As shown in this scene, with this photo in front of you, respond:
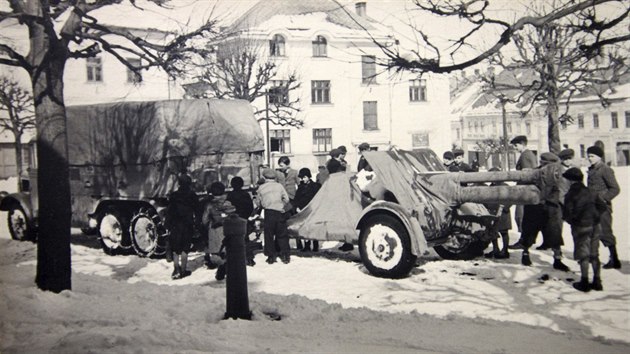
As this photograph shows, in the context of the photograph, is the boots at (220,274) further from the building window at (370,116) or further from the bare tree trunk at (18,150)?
the building window at (370,116)

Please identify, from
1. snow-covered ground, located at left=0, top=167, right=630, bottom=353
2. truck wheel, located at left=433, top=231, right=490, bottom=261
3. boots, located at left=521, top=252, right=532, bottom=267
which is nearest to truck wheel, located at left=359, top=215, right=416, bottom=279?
snow-covered ground, located at left=0, top=167, right=630, bottom=353

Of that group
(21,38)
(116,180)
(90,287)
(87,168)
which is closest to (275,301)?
(90,287)

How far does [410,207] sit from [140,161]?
4632mm

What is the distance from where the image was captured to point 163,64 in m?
6.62

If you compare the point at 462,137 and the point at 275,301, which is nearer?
the point at 275,301

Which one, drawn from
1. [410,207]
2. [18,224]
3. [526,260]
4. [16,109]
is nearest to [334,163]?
[410,207]

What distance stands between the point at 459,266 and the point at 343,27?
3703mm

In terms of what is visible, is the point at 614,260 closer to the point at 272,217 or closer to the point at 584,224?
the point at 584,224

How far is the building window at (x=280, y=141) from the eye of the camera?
1186 centimetres

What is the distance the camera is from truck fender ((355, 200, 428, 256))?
6.88 m

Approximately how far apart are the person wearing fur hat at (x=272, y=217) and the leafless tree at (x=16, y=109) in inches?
142

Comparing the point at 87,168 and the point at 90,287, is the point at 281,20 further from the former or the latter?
the point at 90,287

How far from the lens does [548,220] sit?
7.49 metres

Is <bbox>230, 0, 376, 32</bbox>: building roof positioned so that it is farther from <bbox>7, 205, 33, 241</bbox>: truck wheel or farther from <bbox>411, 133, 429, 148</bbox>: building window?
<bbox>7, 205, 33, 241</bbox>: truck wheel
